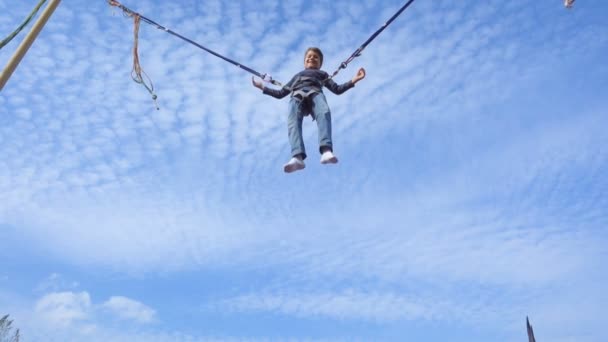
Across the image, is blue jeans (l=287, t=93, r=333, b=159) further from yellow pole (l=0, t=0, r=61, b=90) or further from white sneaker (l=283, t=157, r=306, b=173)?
yellow pole (l=0, t=0, r=61, b=90)

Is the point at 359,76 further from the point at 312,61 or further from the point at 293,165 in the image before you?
the point at 293,165

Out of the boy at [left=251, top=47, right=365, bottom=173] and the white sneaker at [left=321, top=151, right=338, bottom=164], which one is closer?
the white sneaker at [left=321, top=151, right=338, bottom=164]

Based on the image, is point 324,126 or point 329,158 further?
point 324,126

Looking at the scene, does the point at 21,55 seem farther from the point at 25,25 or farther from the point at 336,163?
the point at 336,163

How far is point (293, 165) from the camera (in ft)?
24.5

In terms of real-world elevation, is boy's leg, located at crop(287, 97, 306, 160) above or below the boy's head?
below

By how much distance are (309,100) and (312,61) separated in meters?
0.98

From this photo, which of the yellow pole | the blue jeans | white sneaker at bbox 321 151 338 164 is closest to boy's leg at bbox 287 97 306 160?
the blue jeans

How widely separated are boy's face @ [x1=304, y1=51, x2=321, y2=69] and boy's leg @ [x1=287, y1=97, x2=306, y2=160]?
89cm

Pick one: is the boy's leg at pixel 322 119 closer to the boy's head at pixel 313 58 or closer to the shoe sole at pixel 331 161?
the shoe sole at pixel 331 161

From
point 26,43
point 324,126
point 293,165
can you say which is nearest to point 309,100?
point 324,126

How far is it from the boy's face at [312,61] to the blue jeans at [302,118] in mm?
873

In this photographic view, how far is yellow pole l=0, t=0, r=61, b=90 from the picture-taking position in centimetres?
541

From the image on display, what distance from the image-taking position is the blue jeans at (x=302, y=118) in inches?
299
